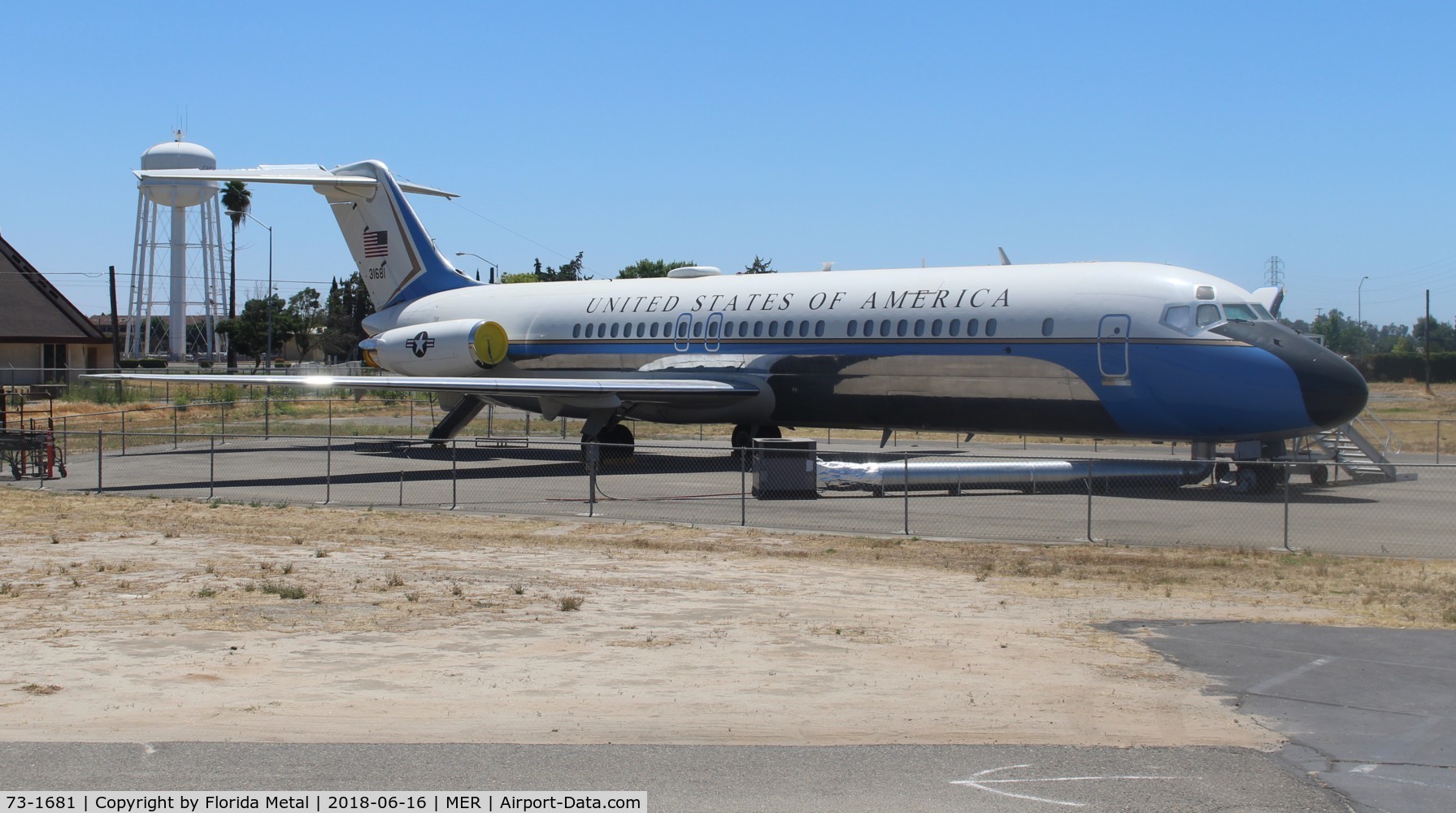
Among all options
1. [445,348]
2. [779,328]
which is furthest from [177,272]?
[779,328]

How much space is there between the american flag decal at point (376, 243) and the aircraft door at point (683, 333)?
10016 mm

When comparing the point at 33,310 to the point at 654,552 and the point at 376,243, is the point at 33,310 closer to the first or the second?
the point at 376,243

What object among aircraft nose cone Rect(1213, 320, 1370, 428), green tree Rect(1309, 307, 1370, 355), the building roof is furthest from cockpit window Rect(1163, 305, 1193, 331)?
green tree Rect(1309, 307, 1370, 355)

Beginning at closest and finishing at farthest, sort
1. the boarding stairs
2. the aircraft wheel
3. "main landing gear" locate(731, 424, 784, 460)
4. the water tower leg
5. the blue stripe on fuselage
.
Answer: the blue stripe on fuselage
the boarding stairs
the aircraft wheel
"main landing gear" locate(731, 424, 784, 460)
the water tower leg

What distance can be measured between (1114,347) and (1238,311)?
79.5 inches

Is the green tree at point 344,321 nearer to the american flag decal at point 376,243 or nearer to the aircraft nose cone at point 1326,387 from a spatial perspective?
the american flag decal at point 376,243

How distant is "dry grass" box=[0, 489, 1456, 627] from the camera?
13.0 m

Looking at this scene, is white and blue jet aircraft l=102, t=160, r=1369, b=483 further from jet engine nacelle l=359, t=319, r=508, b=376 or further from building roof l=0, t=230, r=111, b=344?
building roof l=0, t=230, r=111, b=344

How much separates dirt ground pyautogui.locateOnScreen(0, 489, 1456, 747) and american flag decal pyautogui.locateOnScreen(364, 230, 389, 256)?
1847cm

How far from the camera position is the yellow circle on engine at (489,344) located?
3141cm

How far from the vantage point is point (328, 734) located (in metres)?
7.81

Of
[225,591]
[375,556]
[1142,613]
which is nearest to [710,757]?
[1142,613]

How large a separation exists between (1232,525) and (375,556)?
1130 centimetres

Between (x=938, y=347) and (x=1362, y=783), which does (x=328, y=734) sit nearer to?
(x=1362, y=783)
